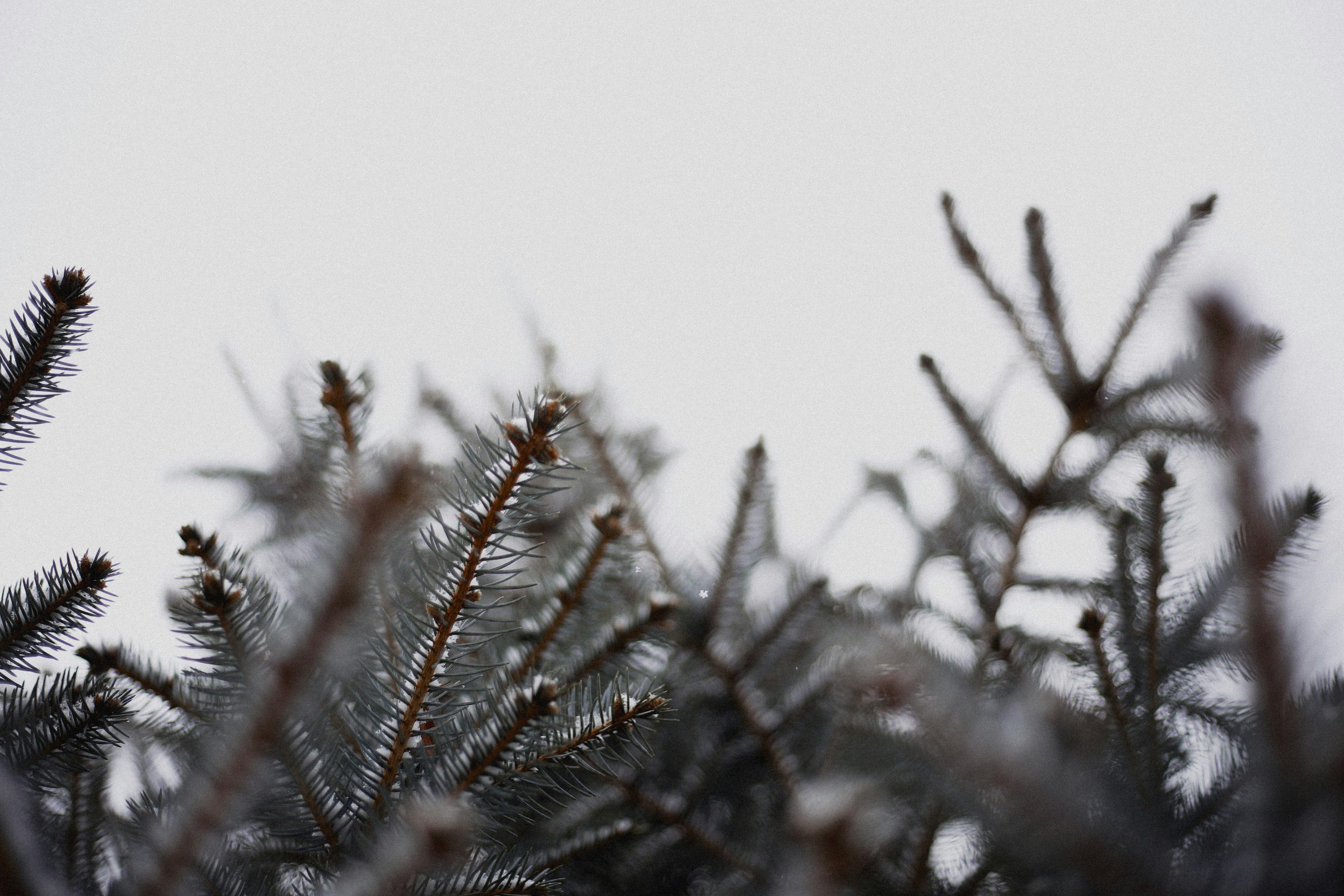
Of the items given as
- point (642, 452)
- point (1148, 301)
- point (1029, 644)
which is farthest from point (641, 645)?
point (1148, 301)

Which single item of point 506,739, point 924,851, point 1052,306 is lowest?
point 924,851

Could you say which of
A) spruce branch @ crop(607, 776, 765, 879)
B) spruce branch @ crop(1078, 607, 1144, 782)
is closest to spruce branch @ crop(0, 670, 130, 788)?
spruce branch @ crop(607, 776, 765, 879)

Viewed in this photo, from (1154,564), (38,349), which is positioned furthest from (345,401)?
(1154,564)

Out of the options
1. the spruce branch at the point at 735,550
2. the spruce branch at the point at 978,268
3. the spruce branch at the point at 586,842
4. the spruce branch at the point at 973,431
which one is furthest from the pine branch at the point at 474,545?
the spruce branch at the point at 978,268

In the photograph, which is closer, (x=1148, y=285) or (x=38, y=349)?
(x=38, y=349)

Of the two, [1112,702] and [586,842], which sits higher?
[1112,702]

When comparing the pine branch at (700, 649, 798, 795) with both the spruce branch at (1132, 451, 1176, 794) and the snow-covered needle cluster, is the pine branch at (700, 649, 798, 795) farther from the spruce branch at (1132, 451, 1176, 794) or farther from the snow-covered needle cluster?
the spruce branch at (1132, 451, 1176, 794)

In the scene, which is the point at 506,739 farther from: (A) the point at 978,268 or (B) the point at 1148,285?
(B) the point at 1148,285
